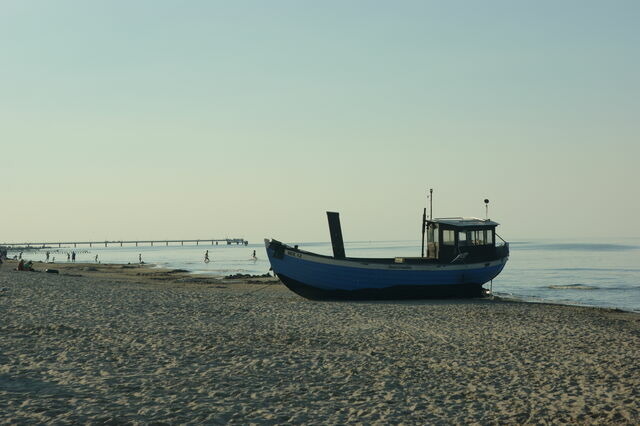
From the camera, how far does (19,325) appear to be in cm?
1633

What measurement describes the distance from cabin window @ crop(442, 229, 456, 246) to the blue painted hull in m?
1.87

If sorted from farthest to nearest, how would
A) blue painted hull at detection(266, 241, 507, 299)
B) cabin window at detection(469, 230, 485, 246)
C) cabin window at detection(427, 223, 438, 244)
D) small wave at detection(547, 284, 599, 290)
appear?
small wave at detection(547, 284, 599, 290) → cabin window at detection(427, 223, 438, 244) → cabin window at detection(469, 230, 485, 246) → blue painted hull at detection(266, 241, 507, 299)

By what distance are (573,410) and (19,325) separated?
13.9 m

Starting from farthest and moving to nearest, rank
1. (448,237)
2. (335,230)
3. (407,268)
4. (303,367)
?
(448,237)
(335,230)
(407,268)
(303,367)

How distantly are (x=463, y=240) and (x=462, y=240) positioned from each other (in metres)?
0.07

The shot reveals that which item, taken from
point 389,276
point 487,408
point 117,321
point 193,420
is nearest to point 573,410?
point 487,408

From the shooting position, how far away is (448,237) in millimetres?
32500

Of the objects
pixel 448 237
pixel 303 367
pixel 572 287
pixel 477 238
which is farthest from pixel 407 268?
pixel 572 287

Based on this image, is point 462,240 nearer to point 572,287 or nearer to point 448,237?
point 448,237

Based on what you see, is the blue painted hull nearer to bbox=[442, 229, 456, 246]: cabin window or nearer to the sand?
bbox=[442, 229, 456, 246]: cabin window

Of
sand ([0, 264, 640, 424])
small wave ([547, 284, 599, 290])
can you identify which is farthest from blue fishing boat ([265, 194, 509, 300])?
small wave ([547, 284, 599, 290])

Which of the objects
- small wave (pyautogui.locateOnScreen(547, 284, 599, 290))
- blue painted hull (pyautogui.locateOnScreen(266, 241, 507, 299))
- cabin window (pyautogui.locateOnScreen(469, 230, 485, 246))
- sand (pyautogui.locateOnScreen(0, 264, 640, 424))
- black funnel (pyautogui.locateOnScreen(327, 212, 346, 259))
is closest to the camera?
sand (pyautogui.locateOnScreen(0, 264, 640, 424))

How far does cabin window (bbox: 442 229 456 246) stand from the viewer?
32.4m

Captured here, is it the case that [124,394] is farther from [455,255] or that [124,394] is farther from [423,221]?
[423,221]
